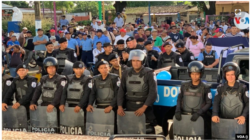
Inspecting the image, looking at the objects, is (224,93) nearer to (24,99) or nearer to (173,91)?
(173,91)

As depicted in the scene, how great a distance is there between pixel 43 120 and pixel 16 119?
1.79 ft

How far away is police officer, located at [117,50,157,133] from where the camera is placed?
6.25 m

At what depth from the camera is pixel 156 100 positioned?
6.56 metres

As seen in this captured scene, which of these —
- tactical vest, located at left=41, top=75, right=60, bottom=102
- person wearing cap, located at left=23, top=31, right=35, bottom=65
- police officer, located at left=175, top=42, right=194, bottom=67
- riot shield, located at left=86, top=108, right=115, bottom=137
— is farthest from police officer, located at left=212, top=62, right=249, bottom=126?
person wearing cap, located at left=23, top=31, right=35, bottom=65

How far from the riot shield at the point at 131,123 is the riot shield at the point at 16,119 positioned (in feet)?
6.13

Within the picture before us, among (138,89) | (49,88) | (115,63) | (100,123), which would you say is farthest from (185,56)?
(49,88)

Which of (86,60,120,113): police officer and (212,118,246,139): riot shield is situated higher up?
(86,60,120,113): police officer

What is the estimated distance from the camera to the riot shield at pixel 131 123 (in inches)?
246

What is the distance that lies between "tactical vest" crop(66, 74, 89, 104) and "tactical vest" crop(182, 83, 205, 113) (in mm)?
1817

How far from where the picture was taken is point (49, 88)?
700cm

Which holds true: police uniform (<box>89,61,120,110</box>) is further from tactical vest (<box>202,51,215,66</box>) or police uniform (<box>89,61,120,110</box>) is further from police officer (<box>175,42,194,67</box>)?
tactical vest (<box>202,51,215,66</box>)

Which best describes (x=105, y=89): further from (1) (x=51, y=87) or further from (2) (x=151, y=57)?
(2) (x=151, y=57)

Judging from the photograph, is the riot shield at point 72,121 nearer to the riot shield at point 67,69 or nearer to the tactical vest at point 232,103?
the riot shield at point 67,69

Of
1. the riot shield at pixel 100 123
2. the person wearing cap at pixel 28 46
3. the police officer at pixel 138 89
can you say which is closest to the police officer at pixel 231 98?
the police officer at pixel 138 89
